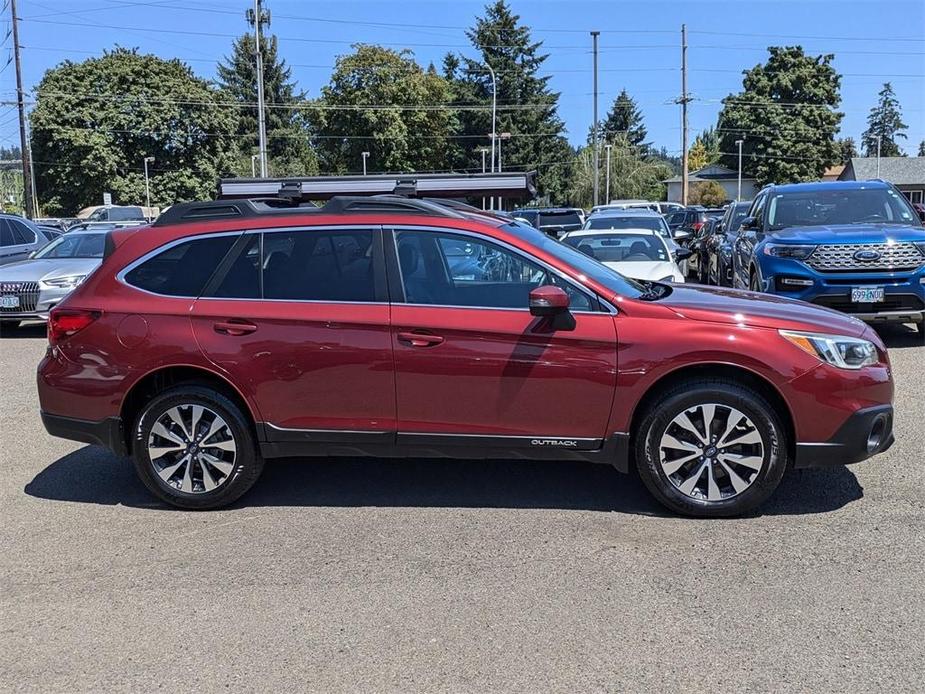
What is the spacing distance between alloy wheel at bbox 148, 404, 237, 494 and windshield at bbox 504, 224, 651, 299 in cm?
210

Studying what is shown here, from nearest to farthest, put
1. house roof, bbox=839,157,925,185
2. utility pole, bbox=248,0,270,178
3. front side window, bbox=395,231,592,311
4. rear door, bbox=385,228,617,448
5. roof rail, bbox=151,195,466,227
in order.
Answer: rear door, bbox=385,228,617,448 < front side window, bbox=395,231,592,311 < roof rail, bbox=151,195,466,227 < utility pole, bbox=248,0,270,178 < house roof, bbox=839,157,925,185

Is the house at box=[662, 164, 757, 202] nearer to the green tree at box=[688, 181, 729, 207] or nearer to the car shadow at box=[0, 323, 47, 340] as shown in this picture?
the green tree at box=[688, 181, 729, 207]

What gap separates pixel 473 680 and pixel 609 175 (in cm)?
7687

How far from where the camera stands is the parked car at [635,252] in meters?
11.3

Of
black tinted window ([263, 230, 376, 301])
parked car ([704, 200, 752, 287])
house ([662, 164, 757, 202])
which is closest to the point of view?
black tinted window ([263, 230, 376, 301])

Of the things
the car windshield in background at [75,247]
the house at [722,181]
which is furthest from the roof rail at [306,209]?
the house at [722,181]

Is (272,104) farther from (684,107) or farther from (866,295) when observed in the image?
(866,295)

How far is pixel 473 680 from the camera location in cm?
330

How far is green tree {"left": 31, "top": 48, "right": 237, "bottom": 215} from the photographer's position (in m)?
58.9

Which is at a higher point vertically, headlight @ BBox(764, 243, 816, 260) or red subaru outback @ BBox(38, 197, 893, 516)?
headlight @ BBox(764, 243, 816, 260)

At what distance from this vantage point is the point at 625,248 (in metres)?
11.9

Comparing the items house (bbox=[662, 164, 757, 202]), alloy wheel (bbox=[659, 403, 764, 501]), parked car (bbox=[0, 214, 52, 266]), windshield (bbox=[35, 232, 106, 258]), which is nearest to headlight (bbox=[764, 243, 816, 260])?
alloy wheel (bbox=[659, 403, 764, 501])

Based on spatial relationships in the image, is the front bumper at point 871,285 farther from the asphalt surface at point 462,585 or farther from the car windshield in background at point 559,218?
the car windshield in background at point 559,218

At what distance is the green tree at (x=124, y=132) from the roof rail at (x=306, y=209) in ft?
192
